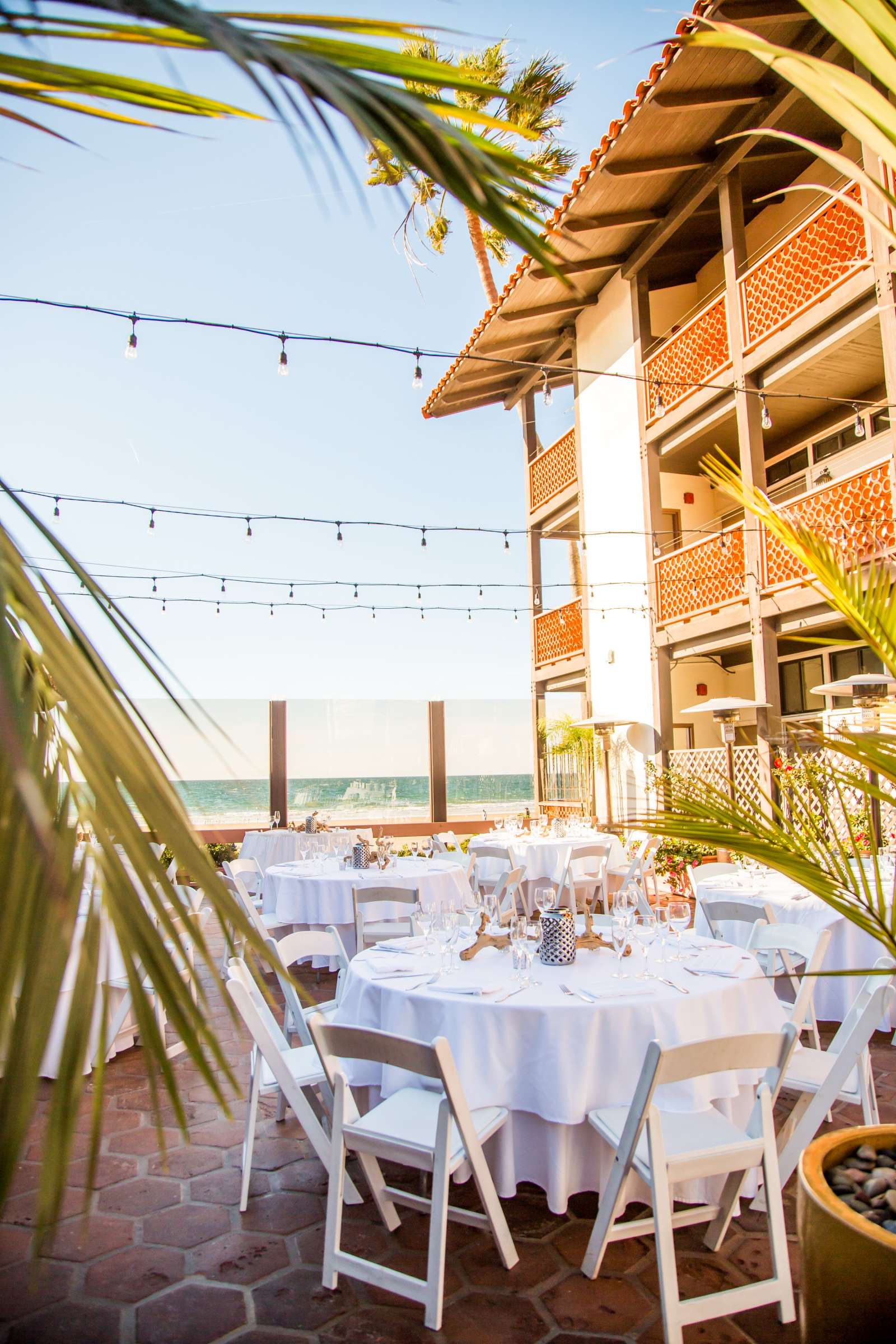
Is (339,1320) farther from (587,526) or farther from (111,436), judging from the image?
(111,436)

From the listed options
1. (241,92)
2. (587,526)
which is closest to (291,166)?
(241,92)

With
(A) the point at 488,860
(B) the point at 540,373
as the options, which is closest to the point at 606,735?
(A) the point at 488,860

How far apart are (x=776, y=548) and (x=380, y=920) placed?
6432mm

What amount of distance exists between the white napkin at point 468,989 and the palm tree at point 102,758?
8.66 ft

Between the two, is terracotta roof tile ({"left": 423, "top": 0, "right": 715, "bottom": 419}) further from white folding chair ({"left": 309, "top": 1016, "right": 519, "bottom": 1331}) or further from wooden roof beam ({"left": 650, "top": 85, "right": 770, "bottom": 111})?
white folding chair ({"left": 309, "top": 1016, "right": 519, "bottom": 1331})

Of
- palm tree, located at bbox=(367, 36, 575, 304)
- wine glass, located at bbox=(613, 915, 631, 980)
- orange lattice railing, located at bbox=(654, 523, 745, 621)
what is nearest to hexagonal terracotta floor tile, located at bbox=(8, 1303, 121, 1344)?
wine glass, located at bbox=(613, 915, 631, 980)

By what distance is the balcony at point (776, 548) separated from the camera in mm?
8336

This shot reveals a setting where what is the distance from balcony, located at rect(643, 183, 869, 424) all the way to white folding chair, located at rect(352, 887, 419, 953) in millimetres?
4685

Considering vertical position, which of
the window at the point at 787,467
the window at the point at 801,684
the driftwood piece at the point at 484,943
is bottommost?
the driftwood piece at the point at 484,943

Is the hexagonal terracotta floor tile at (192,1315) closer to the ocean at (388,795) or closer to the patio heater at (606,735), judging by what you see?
the patio heater at (606,735)

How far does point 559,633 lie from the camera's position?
15.8 m

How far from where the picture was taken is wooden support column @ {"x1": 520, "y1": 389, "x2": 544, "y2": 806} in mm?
15836

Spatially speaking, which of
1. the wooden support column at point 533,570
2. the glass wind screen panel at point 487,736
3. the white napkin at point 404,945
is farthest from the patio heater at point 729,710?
the glass wind screen panel at point 487,736

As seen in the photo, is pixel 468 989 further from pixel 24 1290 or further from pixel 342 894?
pixel 342 894
